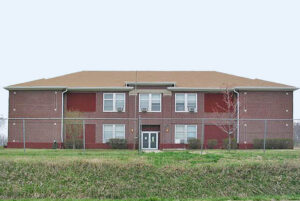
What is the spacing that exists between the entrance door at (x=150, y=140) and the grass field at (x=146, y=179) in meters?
19.1

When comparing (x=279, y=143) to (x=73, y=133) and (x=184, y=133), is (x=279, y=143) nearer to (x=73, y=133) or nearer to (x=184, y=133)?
(x=184, y=133)

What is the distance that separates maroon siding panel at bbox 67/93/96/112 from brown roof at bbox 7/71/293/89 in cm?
105

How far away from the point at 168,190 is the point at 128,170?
1864 mm

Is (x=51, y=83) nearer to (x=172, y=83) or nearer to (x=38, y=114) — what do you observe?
(x=38, y=114)

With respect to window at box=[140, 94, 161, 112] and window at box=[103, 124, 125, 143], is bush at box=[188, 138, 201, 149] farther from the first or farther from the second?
window at box=[103, 124, 125, 143]

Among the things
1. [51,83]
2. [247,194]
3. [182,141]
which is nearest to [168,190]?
[247,194]

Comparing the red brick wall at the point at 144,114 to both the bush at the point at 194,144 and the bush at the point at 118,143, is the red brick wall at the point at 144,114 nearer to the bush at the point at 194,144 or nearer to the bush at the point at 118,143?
the bush at the point at 118,143

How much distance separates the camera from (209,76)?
37.9 m

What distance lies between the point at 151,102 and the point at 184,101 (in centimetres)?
316

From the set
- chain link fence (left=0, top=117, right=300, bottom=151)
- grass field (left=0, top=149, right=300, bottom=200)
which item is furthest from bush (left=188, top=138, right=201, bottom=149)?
grass field (left=0, top=149, right=300, bottom=200)

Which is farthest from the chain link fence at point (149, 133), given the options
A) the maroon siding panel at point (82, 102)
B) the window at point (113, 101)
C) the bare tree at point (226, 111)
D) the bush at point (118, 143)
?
the maroon siding panel at point (82, 102)

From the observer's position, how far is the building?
1307 inches

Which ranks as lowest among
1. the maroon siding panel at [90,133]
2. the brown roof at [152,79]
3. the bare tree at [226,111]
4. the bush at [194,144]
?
the bush at [194,144]

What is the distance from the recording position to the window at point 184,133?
33281mm
